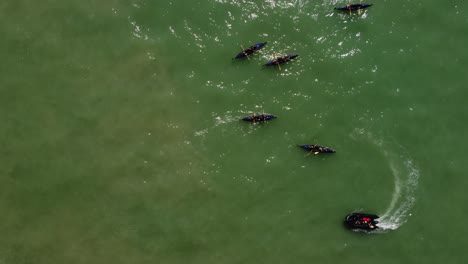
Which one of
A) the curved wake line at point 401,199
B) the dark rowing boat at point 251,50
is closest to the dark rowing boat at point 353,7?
the dark rowing boat at point 251,50

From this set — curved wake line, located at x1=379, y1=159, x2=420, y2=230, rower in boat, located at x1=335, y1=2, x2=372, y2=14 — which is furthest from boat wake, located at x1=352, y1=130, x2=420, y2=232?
rower in boat, located at x1=335, y1=2, x2=372, y2=14

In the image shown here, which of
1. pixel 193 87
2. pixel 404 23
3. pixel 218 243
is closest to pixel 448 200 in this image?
pixel 404 23

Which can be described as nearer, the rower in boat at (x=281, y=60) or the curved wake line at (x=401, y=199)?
the rower in boat at (x=281, y=60)

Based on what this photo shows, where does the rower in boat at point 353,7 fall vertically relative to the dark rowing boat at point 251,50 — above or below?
above

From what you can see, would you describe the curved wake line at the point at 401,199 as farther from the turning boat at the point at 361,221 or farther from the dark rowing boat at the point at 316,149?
the dark rowing boat at the point at 316,149

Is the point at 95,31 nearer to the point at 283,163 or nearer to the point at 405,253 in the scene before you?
the point at 283,163

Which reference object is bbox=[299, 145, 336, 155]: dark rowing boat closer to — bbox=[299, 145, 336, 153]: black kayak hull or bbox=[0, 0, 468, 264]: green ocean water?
bbox=[299, 145, 336, 153]: black kayak hull

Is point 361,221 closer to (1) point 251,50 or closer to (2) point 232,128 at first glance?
(2) point 232,128
